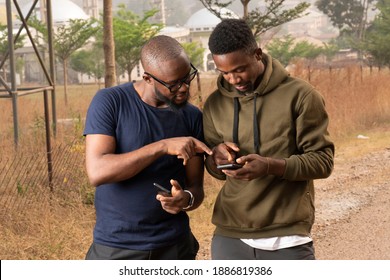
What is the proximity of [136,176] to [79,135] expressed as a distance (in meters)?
7.23

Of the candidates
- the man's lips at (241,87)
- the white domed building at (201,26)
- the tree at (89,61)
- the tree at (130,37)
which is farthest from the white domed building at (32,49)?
the man's lips at (241,87)

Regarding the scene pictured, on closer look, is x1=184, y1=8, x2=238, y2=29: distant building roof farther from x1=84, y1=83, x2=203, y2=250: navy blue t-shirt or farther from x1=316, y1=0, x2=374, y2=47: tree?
x1=84, y1=83, x2=203, y2=250: navy blue t-shirt

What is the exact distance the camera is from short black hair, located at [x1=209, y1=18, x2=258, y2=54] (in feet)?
8.96

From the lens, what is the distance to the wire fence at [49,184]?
24.4ft

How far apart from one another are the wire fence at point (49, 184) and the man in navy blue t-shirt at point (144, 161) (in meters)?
4.55

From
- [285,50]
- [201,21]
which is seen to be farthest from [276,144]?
[201,21]

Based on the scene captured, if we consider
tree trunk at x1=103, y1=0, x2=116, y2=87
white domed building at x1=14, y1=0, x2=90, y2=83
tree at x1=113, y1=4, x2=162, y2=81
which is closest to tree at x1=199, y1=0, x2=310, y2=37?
tree trunk at x1=103, y1=0, x2=116, y2=87

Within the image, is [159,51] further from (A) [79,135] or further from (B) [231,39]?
(A) [79,135]

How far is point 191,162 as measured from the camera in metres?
2.95

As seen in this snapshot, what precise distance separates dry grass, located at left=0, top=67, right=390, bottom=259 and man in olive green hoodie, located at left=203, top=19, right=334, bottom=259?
12.3 feet

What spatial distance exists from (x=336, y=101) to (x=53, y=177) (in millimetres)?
7564

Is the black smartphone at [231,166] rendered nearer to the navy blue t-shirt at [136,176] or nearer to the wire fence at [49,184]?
the navy blue t-shirt at [136,176]

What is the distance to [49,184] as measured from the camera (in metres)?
8.09
